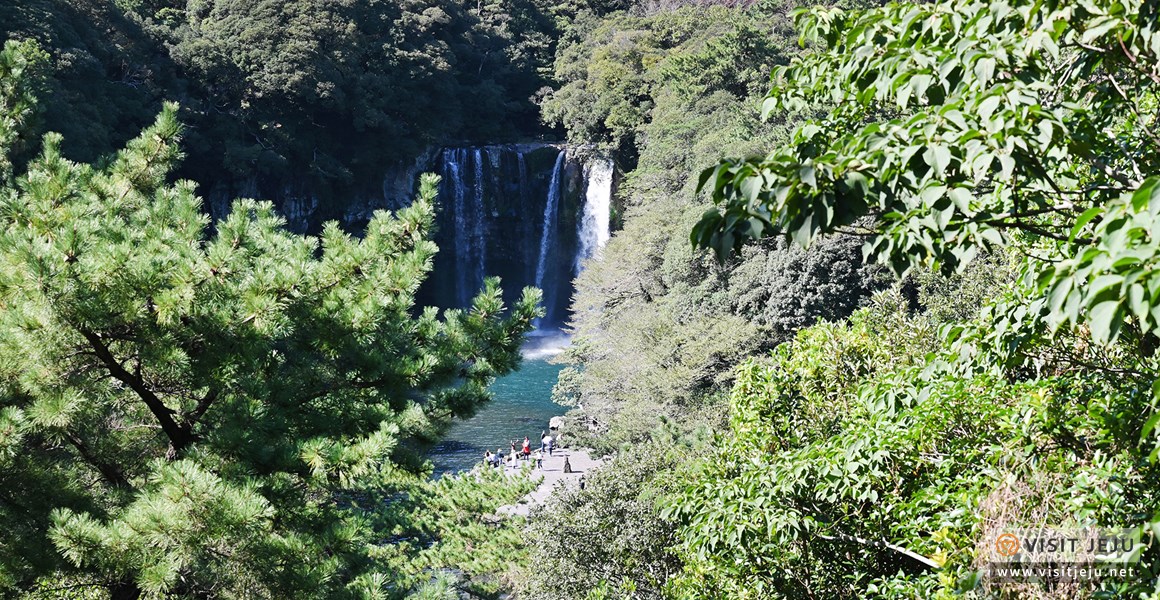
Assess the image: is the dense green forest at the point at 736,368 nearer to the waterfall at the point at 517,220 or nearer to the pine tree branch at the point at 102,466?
the pine tree branch at the point at 102,466

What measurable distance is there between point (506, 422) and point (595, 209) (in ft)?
38.2

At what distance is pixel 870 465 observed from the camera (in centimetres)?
404

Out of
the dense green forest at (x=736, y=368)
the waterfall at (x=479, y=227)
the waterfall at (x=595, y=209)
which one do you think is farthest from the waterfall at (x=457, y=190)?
the dense green forest at (x=736, y=368)

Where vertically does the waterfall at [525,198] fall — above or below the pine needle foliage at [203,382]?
below

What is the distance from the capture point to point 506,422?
23.4 m

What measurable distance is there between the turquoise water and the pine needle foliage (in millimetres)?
12540

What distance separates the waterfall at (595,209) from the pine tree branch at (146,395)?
26765mm

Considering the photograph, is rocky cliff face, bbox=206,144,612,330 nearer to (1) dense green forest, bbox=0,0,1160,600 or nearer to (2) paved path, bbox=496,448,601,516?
(2) paved path, bbox=496,448,601,516

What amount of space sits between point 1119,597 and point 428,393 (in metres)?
4.21

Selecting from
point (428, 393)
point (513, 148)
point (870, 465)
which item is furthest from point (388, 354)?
point (513, 148)

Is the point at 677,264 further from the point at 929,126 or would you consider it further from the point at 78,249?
the point at 929,126

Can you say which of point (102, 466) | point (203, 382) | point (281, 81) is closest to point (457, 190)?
point (281, 81)

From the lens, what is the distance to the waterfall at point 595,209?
32.2 m

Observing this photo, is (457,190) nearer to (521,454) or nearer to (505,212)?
(505,212)
